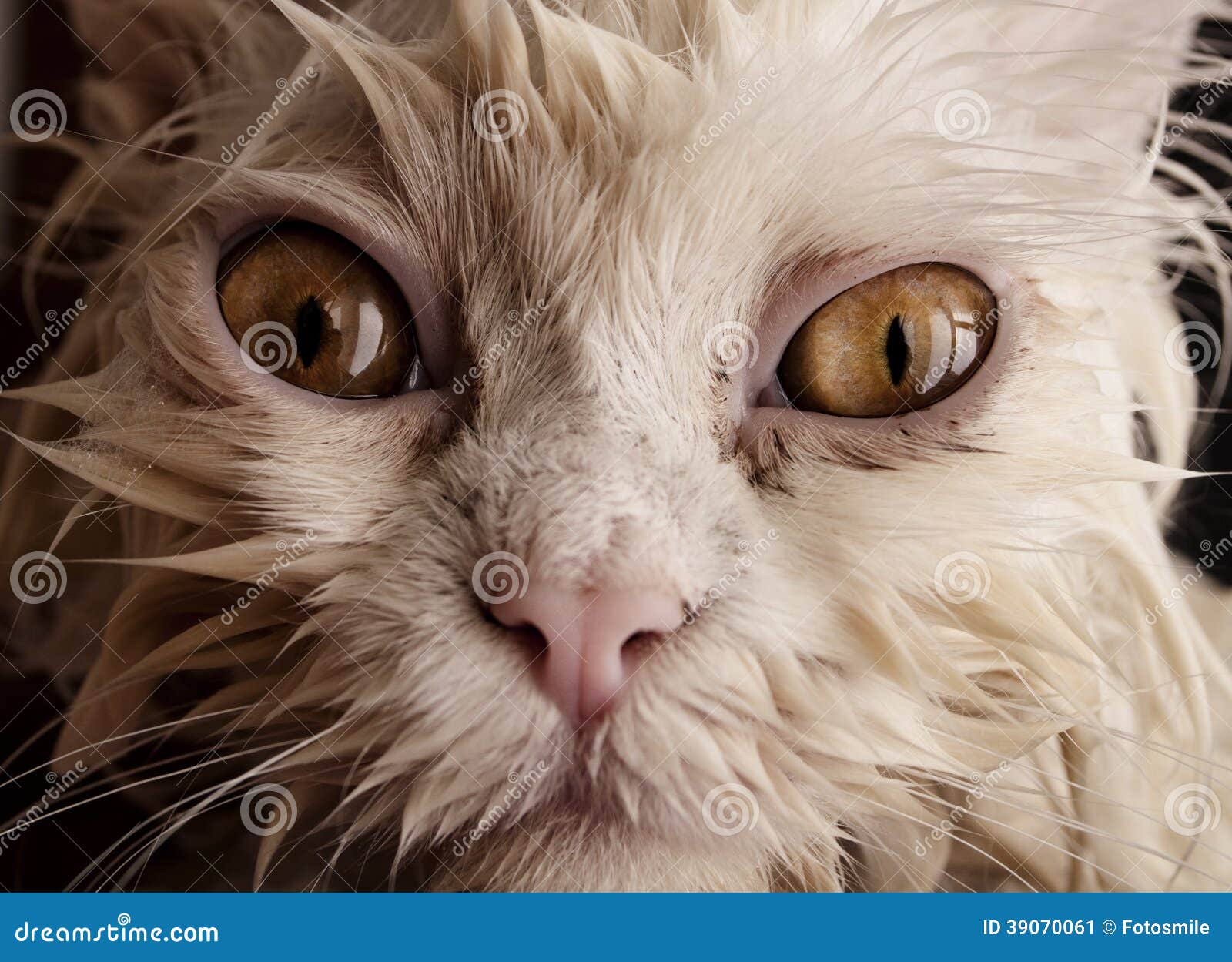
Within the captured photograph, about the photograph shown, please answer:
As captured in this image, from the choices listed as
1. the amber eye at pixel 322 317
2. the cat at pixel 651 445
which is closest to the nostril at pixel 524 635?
the cat at pixel 651 445

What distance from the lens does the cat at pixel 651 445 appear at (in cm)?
51

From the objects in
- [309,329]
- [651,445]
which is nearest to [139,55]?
[309,329]

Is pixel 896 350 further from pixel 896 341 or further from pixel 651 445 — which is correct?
pixel 651 445

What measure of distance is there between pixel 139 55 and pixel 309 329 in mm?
366

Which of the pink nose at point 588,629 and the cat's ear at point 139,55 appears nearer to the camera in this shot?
the pink nose at point 588,629

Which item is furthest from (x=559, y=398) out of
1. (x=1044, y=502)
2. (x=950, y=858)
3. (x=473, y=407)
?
(x=950, y=858)

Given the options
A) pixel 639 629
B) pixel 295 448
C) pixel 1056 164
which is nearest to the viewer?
pixel 639 629

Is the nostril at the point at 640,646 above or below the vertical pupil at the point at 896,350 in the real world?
below

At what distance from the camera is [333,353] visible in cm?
60

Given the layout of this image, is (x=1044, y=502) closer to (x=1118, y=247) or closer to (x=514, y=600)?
(x=1118, y=247)

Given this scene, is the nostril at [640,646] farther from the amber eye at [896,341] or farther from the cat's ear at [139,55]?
the cat's ear at [139,55]

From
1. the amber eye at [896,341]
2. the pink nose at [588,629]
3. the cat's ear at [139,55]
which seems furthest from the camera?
the cat's ear at [139,55]

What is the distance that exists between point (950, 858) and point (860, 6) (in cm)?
61

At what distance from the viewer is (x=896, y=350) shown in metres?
0.59
